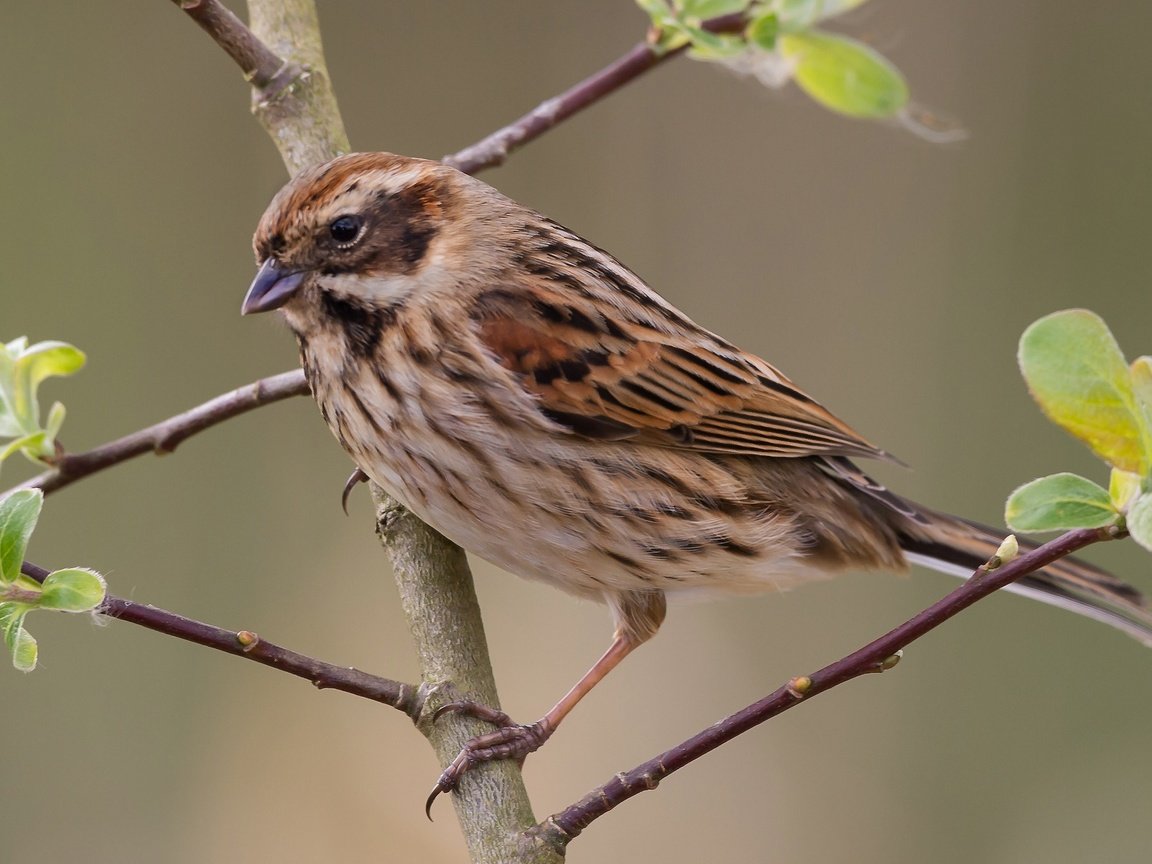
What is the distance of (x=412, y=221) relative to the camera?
2898 millimetres

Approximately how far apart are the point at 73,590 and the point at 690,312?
484 cm

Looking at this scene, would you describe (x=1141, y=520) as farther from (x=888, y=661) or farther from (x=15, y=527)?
(x=15, y=527)

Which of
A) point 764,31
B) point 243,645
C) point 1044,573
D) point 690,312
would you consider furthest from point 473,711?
point 690,312

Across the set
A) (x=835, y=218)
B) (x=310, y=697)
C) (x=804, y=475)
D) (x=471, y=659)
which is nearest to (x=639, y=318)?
(x=804, y=475)

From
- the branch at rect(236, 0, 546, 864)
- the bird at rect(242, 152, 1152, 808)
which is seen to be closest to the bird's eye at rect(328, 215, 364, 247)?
the bird at rect(242, 152, 1152, 808)

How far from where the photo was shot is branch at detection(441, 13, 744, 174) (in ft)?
9.17

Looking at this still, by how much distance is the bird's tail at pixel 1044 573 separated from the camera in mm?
3082

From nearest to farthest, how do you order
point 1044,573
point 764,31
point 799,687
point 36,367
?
point 799,687 < point 36,367 < point 764,31 < point 1044,573

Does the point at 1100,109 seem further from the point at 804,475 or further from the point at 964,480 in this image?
the point at 804,475

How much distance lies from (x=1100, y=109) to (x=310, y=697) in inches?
169

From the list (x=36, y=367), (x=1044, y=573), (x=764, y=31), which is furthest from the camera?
(x=1044, y=573)

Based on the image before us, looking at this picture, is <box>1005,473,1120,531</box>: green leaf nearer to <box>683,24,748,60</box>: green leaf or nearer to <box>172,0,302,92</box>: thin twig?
<box>683,24,748,60</box>: green leaf

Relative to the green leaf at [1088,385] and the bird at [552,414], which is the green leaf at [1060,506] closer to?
the green leaf at [1088,385]

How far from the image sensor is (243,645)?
6.53 feet
